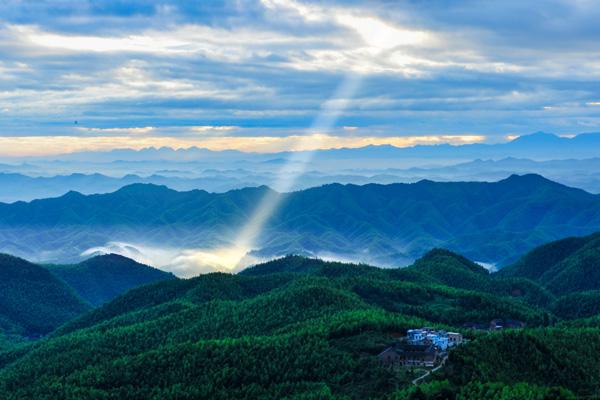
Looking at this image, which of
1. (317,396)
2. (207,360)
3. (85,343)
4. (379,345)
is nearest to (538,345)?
(379,345)

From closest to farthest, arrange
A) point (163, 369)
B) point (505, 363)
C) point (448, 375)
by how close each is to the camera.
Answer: point (448, 375) < point (505, 363) < point (163, 369)

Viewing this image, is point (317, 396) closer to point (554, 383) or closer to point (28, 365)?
point (554, 383)

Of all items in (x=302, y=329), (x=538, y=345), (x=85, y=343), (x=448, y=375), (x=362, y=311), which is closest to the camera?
(x=448, y=375)

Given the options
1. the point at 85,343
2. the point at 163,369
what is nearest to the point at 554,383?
the point at 163,369

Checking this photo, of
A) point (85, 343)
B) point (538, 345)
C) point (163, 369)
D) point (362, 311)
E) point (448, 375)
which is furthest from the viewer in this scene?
point (85, 343)

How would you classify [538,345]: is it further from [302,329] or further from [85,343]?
[85,343]

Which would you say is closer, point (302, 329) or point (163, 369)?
point (163, 369)
